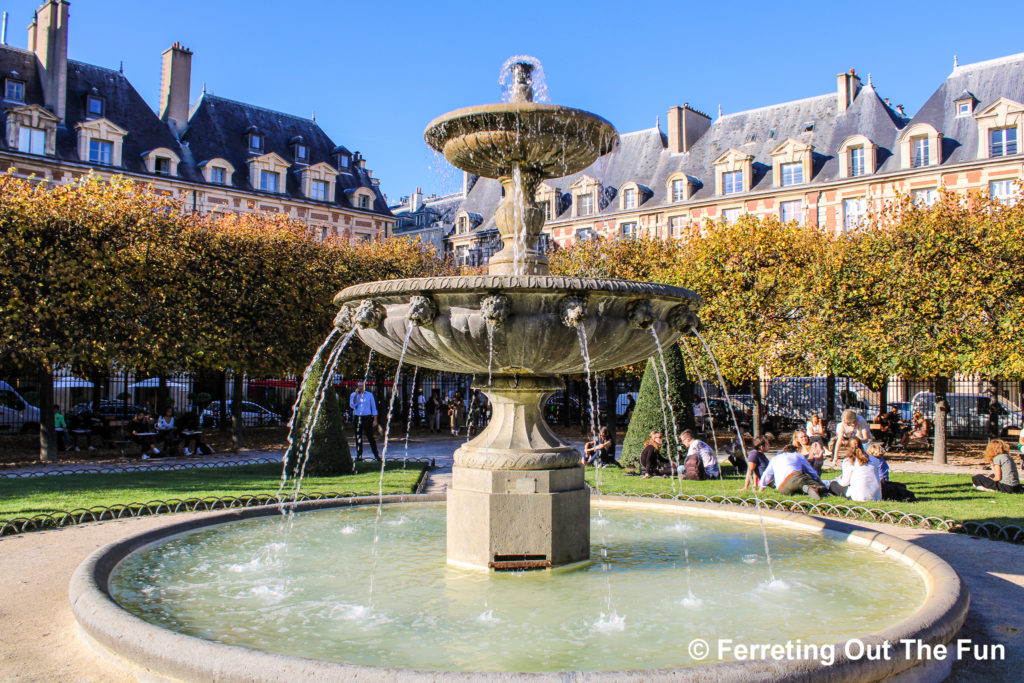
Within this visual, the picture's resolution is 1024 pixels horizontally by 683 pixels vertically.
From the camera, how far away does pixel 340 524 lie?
24.8ft

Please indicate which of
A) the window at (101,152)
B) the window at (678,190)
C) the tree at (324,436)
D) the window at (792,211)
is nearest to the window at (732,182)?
the window at (678,190)

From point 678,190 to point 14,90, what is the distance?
31.8m

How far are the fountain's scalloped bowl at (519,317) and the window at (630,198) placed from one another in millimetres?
38485

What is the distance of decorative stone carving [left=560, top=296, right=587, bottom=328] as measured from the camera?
5004 mm

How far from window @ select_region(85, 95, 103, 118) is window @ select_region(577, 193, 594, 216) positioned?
83.6 ft

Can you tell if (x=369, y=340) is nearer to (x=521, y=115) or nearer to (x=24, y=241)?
(x=521, y=115)

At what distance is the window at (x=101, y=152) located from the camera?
34.3 m

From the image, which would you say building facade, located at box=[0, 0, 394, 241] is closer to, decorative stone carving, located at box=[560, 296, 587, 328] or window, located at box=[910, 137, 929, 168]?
window, located at box=[910, 137, 929, 168]

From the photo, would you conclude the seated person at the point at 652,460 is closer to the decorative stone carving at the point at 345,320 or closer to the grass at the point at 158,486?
the grass at the point at 158,486

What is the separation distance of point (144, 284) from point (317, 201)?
81.2 feet

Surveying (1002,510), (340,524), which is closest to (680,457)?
(1002,510)

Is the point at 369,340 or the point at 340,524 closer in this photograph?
the point at 369,340

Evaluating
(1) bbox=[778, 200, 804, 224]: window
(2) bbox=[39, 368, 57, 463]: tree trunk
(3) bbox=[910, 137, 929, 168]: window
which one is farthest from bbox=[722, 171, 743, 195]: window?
(2) bbox=[39, 368, 57, 463]: tree trunk

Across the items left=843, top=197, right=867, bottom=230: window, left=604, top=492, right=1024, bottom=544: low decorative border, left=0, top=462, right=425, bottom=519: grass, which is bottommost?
left=0, top=462, right=425, bottom=519: grass
